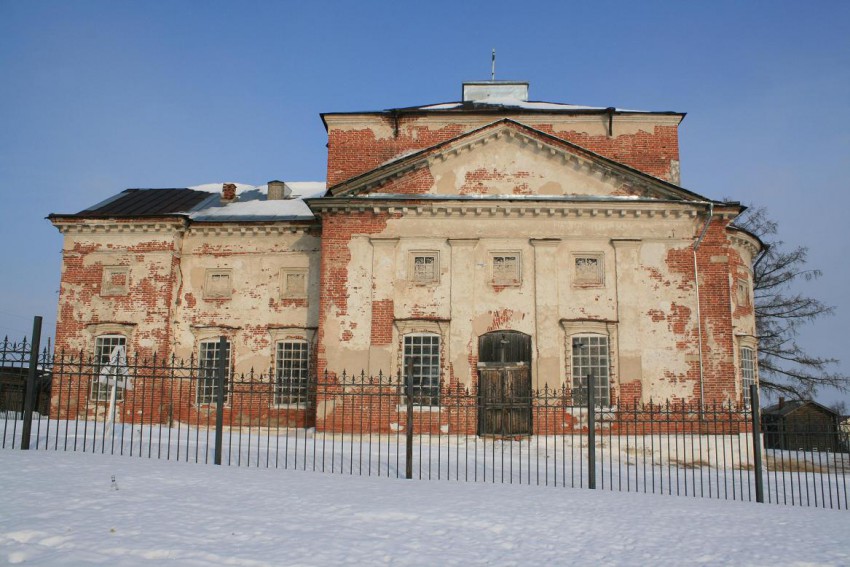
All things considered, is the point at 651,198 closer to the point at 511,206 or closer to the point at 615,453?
the point at 511,206

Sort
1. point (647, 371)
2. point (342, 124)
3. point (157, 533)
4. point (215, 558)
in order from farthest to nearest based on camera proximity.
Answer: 1. point (342, 124)
2. point (647, 371)
3. point (157, 533)
4. point (215, 558)

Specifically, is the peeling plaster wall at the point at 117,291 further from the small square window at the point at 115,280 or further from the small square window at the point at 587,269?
the small square window at the point at 587,269

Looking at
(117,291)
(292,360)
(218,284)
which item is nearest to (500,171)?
(292,360)

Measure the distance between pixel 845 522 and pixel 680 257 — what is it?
395 inches

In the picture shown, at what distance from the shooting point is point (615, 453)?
16.8 m

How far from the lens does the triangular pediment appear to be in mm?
19141

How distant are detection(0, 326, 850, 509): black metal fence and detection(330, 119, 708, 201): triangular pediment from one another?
5.42 metres

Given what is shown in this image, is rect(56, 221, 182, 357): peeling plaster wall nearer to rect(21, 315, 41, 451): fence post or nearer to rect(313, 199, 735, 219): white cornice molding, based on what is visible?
rect(313, 199, 735, 219): white cornice molding

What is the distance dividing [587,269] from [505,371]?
3.59m

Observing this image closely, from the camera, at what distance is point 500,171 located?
19.4m

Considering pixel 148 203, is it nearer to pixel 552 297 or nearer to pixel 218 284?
pixel 218 284

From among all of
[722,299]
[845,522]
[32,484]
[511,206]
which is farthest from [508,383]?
[32,484]

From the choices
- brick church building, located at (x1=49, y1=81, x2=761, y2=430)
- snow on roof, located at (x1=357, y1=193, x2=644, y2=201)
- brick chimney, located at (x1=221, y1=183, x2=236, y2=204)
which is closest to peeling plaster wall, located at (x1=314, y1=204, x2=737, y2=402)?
brick church building, located at (x1=49, y1=81, x2=761, y2=430)

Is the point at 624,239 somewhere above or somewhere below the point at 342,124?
below
